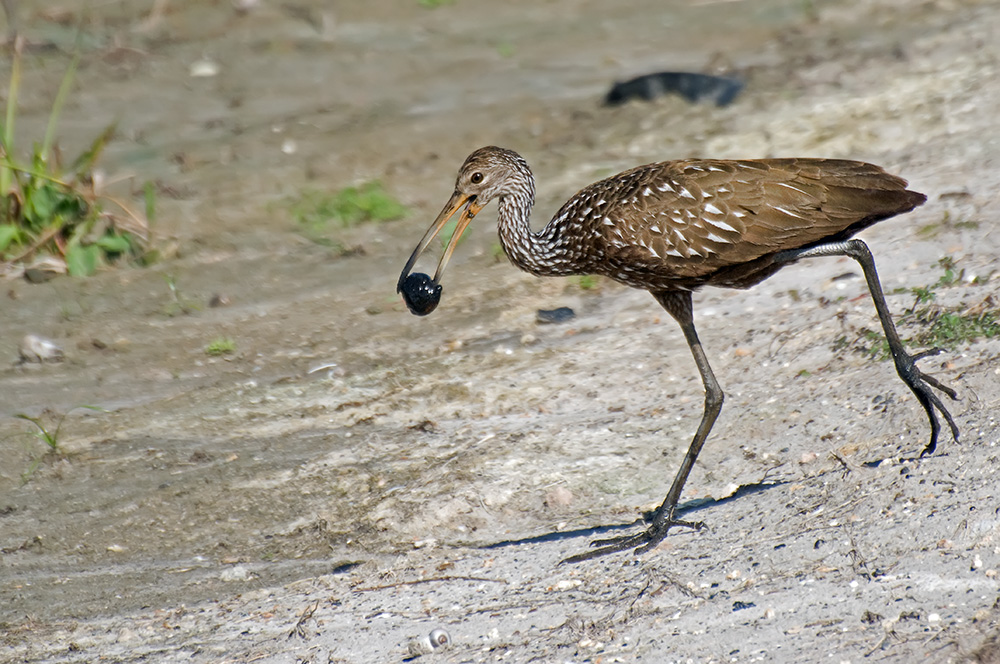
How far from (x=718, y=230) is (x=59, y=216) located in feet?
16.7

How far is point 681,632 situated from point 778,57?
7.61m

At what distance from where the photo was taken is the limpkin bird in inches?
195

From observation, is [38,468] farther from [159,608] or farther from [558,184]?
[558,184]

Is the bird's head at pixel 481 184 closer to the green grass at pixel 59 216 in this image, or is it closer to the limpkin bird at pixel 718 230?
the limpkin bird at pixel 718 230

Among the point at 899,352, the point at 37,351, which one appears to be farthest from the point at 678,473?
the point at 37,351

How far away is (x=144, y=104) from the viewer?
424 inches

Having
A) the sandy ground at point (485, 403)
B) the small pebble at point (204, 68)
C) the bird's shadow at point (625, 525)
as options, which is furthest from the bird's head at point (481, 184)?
the small pebble at point (204, 68)

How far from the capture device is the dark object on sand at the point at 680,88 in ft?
32.3

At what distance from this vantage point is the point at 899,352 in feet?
16.1

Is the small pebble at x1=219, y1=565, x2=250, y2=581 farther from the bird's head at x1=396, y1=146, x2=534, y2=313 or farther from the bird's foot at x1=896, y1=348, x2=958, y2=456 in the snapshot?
the bird's foot at x1=896, y1=348, x2=958, y2=456

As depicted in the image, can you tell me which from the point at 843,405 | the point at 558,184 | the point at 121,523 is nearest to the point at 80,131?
the point at 558,184

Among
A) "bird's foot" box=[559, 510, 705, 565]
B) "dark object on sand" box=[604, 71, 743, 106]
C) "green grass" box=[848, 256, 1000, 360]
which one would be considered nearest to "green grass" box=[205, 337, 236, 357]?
"bird's foot" box=[559, 510, 705, 565]

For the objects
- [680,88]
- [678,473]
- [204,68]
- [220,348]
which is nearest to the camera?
[678,473]

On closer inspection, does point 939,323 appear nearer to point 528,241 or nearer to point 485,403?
point 528,241
